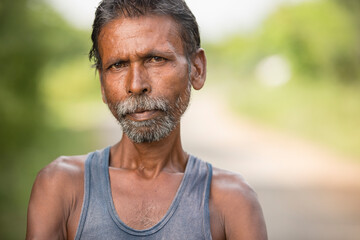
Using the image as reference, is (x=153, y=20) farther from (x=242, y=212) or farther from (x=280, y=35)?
(x=280, y=35)

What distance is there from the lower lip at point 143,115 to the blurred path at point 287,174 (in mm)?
5333

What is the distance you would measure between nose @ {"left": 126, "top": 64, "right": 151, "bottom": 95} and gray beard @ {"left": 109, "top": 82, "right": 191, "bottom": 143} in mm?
25

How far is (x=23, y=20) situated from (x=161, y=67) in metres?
3.89

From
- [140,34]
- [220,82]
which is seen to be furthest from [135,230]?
[220,82]

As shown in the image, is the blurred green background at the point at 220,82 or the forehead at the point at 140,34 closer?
the forehead at the point at 140,34

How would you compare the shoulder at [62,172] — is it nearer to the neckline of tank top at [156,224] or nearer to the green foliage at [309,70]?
the neckline of tank top at [156,224]

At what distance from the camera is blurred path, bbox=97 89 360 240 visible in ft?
25.0

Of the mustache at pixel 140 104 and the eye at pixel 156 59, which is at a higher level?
the eye at pixel 156 59

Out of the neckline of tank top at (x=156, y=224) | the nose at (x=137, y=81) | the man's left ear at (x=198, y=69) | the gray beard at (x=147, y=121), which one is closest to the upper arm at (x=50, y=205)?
the neckline of tank top at (x=156, y=224)

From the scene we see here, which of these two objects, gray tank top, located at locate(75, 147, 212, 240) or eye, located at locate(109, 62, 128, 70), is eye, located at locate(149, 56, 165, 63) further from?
gray tank top, located at locate(75, 147, 212, 240)

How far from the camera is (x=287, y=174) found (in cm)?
1033

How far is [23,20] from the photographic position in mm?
5590

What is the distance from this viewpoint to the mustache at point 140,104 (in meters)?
2.07

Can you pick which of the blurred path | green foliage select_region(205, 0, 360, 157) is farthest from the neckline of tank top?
green foliage select_region(205, 0, 360, 157)
